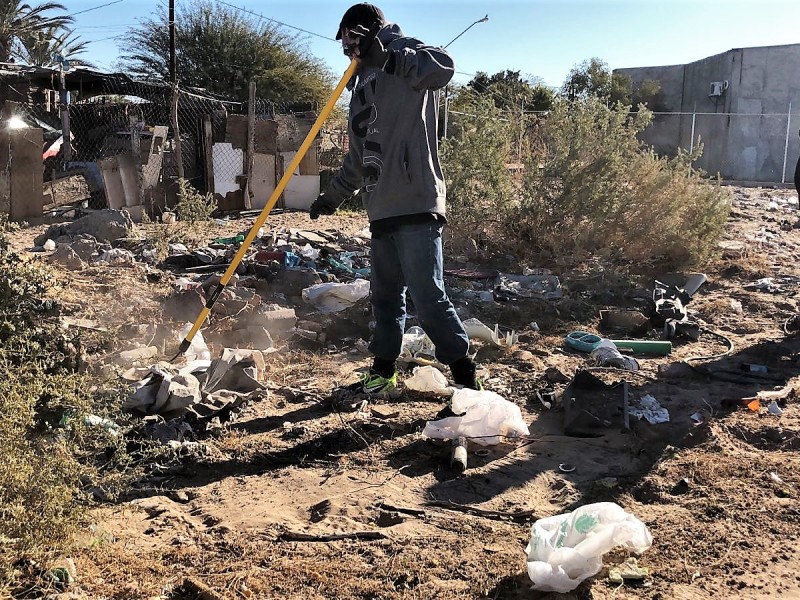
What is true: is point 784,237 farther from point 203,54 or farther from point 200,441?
point 203,54

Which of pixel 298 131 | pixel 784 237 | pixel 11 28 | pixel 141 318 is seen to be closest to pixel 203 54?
pixel 11 28

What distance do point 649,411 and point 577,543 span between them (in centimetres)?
171

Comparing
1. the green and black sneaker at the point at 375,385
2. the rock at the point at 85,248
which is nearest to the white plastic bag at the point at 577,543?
the green and black sneaker at the point at 375,385

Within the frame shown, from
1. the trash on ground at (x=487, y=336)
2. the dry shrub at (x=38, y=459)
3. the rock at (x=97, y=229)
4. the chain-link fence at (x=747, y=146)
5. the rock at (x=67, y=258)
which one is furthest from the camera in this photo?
the chain-link fence at (x=747, y=146)

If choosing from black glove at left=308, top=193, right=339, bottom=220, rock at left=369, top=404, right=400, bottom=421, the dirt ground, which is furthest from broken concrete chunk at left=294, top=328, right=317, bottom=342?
rock at left=369, top=404, right=400, bottom=421

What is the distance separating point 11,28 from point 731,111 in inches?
1014

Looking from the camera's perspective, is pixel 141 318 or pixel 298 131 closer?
pixel 141 318

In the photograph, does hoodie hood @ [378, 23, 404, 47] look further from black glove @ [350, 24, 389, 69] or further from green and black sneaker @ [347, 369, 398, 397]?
green and black sneaker @ [347, 369, 398, 397]

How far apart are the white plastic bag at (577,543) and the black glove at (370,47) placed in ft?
7.64

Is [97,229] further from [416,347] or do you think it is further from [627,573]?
[627,573]

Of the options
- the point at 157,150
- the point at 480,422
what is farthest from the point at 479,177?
the point at 157,150

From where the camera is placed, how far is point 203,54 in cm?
2302

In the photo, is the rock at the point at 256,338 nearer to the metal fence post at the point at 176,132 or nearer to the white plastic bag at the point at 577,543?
the white plastic bag at the point at 577,543

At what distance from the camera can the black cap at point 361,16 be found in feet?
11.7
